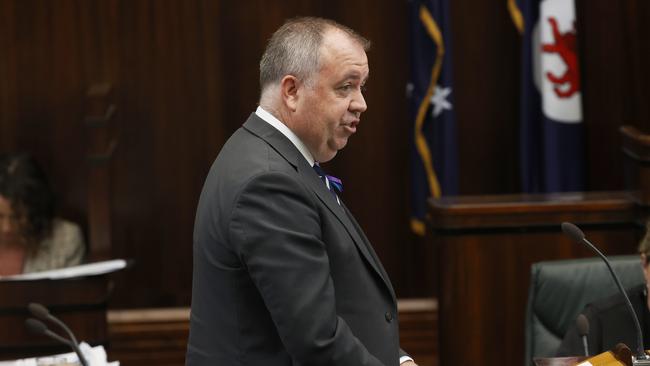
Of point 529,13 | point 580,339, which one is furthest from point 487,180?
point 580,339

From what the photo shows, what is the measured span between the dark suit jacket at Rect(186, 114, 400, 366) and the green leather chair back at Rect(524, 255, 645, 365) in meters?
1.21

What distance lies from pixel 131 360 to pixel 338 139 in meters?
3.13

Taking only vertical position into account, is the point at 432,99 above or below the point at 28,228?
above

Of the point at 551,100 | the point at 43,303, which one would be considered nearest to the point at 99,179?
the point at 43,303

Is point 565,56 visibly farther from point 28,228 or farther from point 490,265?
point 28,228

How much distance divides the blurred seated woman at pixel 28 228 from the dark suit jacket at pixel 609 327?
2372 mm

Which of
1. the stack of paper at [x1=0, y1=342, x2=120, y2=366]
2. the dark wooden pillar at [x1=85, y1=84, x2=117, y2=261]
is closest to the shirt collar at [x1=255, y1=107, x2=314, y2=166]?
the stack of paper at [x1=0, y1=342, x2=120, y2=366]

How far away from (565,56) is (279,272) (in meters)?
3.19

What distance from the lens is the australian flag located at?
5.06 m

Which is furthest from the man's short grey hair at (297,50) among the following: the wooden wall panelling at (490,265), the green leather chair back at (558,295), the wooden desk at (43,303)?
the wooden desk at (43,303)

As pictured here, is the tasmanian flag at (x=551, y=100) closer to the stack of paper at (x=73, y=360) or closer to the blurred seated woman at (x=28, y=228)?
the blurred seated woman at (x=28, y=228)

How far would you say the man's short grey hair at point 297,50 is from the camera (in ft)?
7.05

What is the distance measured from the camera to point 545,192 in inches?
199

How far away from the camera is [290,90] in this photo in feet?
7.10
